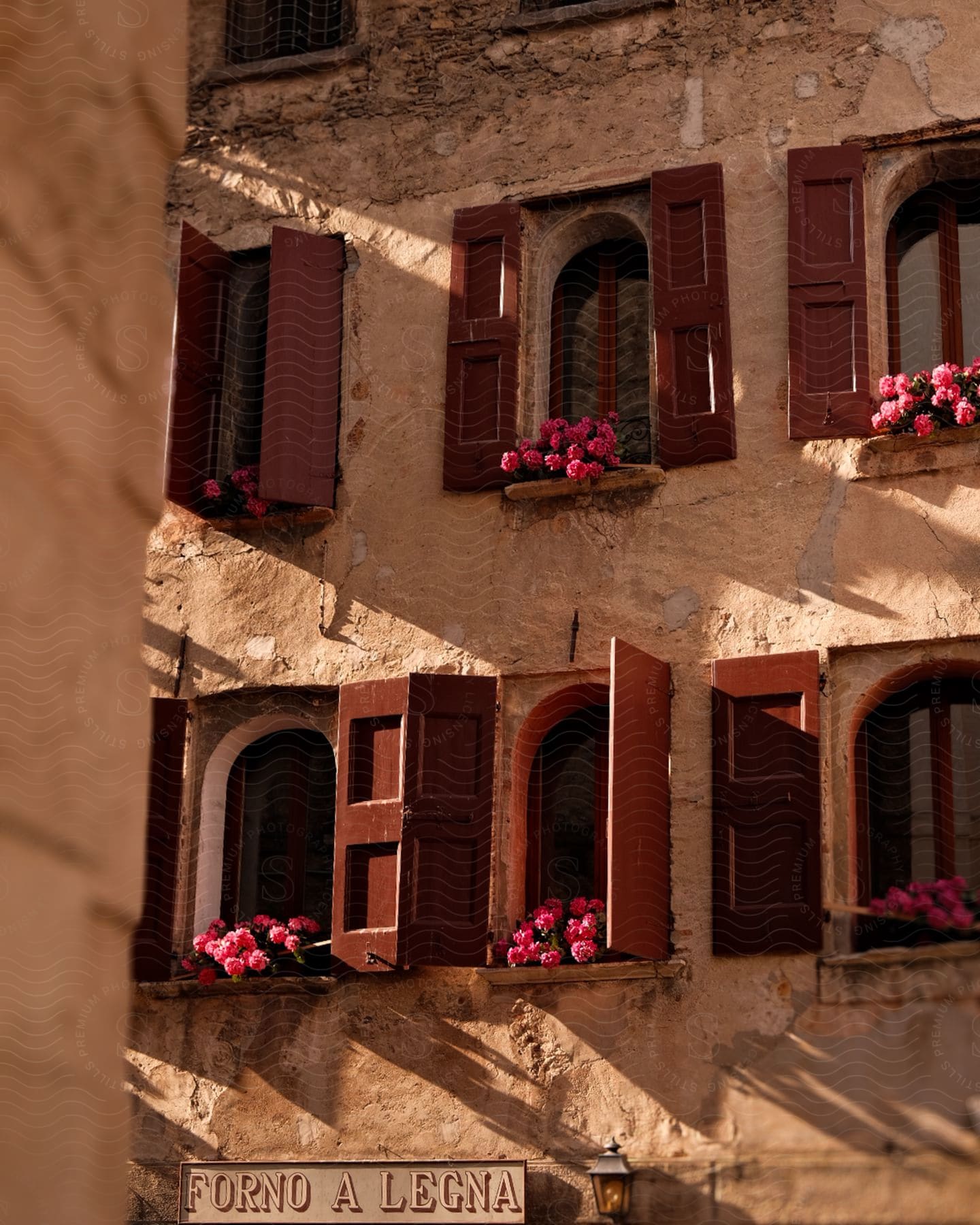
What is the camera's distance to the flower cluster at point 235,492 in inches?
444

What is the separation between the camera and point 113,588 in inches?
459

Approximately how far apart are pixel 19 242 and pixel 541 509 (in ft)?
Answer: 11.3

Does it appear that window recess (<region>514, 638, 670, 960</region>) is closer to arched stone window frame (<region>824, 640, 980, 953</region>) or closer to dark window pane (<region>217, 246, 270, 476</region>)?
arched stone window frame (<region>824, 640, 980, 953</region>)

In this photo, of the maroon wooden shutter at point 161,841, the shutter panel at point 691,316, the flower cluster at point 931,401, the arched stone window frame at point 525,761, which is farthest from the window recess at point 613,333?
the maroon wooden shutter at point 161,841

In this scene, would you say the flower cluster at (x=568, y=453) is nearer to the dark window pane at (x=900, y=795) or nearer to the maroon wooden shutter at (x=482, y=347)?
the maroon wooden shutter at (x=482, y=347)

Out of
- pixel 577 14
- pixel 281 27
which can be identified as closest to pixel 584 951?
pixel 577 14

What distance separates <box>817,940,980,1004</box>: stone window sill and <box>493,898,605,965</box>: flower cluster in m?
1.12

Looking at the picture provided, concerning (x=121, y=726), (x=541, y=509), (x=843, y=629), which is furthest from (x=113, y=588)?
(x=843, y=629)

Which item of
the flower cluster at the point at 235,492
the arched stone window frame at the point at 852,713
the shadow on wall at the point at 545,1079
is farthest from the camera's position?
the flower cluster at the point at 235,492

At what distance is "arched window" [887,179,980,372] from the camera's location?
10.4 metres

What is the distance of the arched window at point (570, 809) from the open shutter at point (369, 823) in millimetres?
739

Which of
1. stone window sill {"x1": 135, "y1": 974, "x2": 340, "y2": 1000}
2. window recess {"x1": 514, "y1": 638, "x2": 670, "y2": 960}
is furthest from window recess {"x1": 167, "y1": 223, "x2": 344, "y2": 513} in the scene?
stone window sill {"x1": 135, "y1": 974, "x2": 340, "y2": 1000}

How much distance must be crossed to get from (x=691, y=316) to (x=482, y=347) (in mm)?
1199

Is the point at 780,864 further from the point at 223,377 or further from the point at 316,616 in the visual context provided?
the point at 223,377
